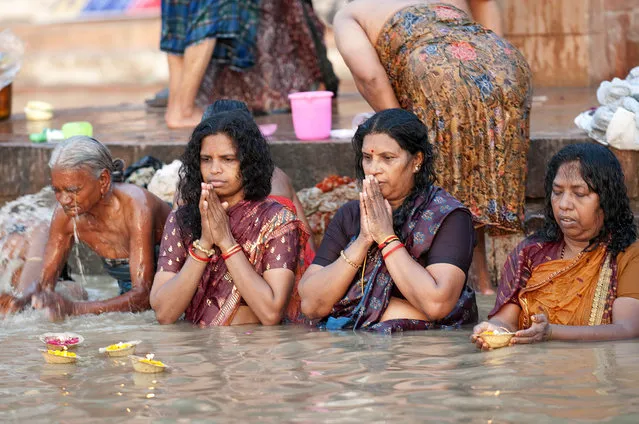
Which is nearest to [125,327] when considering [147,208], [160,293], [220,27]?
[160,293]

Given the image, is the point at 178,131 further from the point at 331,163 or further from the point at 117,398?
the point at 117,398

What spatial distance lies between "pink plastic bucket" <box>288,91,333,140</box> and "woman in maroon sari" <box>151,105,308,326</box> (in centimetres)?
174

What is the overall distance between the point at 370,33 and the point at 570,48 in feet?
15.1

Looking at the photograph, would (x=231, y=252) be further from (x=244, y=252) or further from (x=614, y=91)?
(x=614, y=91)

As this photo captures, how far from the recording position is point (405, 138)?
4965 millimetres

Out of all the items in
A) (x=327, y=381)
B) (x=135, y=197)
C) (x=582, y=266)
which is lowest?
(x=327, y=381)

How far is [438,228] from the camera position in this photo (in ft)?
16.1

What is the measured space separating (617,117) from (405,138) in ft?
6.16

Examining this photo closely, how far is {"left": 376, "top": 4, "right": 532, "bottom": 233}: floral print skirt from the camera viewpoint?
593 cm

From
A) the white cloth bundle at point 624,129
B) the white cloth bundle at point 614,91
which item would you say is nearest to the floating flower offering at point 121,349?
the white cloth bundle at point 624,129

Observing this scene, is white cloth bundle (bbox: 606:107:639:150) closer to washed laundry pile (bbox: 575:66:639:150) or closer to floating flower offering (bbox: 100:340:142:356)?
washed laundry pile (bbox: 575:66:639:150)

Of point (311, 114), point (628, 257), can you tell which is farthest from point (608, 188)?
point (311, 114)

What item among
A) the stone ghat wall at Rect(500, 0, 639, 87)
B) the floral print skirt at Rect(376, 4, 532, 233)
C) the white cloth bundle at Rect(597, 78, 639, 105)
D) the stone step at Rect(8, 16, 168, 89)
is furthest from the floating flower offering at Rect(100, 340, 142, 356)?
the stone step at Rect(8, 16, 168, 89)

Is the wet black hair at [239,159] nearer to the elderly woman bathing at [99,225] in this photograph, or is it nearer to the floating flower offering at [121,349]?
the elderly woman bathing at [99,225]
